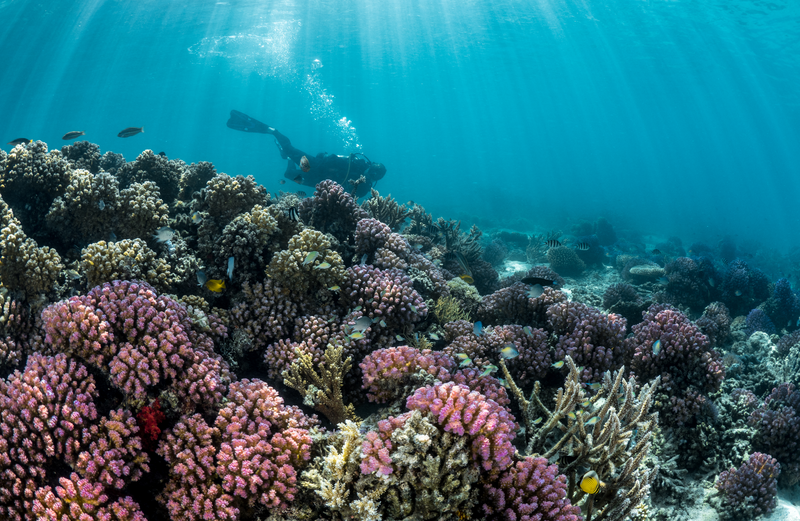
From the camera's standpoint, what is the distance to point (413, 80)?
263ft

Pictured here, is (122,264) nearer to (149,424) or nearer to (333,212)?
(149,424)

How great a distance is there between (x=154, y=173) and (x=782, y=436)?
11.8m

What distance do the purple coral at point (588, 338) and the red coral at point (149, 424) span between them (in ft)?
14.8

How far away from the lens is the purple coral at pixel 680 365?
4734 millimetres

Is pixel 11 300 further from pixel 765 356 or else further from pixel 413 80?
pixel 413 80

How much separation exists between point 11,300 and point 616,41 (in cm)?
6377

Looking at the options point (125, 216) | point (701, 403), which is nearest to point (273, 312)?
point (125, 216)

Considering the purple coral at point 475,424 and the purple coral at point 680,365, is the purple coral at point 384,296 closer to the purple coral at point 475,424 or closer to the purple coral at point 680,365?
the purple coral at point 475,424

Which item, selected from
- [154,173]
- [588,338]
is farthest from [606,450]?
[154,173]

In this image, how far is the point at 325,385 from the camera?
3750mm

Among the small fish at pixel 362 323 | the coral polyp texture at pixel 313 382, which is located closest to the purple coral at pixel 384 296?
the coral polyp texture at pixel 313 382

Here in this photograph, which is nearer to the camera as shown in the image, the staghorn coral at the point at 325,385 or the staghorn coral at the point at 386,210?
the staghorn coral at the point at 325,385

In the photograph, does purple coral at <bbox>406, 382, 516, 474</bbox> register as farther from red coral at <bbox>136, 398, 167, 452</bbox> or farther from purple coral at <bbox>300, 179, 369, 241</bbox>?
purple coral at <bbox>300, 179, 369, 241</bbox>

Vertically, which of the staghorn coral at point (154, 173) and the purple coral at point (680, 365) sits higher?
the staghorn coral at point (154, 173)
